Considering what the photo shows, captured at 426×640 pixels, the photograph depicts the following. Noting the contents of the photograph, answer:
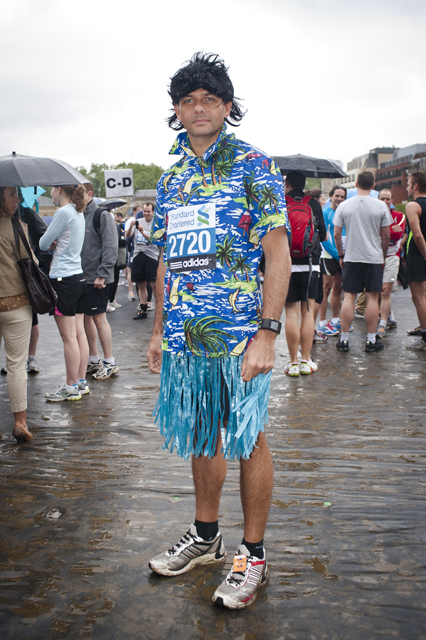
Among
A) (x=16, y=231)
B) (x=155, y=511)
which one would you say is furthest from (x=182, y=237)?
(x=16, y=231)

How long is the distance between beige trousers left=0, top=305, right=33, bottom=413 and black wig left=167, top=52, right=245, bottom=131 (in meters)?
2.33

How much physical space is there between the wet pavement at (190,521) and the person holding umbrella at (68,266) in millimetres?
390

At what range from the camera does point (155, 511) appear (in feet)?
10.1

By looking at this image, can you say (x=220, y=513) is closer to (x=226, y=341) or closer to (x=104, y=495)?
(x=104, y=495)

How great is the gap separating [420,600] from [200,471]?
1.02m

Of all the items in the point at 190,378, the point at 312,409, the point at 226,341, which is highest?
the point at 226,341

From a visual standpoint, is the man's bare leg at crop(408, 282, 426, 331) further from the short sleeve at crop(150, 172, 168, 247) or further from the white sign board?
the white sign board

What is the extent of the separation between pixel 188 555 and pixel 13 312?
244 cm

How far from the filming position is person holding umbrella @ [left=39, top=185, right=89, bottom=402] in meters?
5.16


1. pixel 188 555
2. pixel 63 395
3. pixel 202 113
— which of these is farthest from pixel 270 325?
pixel 63 395

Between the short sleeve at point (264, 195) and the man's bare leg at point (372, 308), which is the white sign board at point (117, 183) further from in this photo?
the short sleeve at point (264, 195)

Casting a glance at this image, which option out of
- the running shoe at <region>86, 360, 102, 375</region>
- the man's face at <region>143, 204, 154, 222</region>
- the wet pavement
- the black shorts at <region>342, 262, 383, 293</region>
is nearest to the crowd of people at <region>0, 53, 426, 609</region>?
the wet pavement

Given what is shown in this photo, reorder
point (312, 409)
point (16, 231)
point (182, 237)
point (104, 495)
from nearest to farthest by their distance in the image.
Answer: point (182, 237), point (104, 495), point (16, 231), point (312, 409)

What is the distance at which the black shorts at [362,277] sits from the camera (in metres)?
7.27
